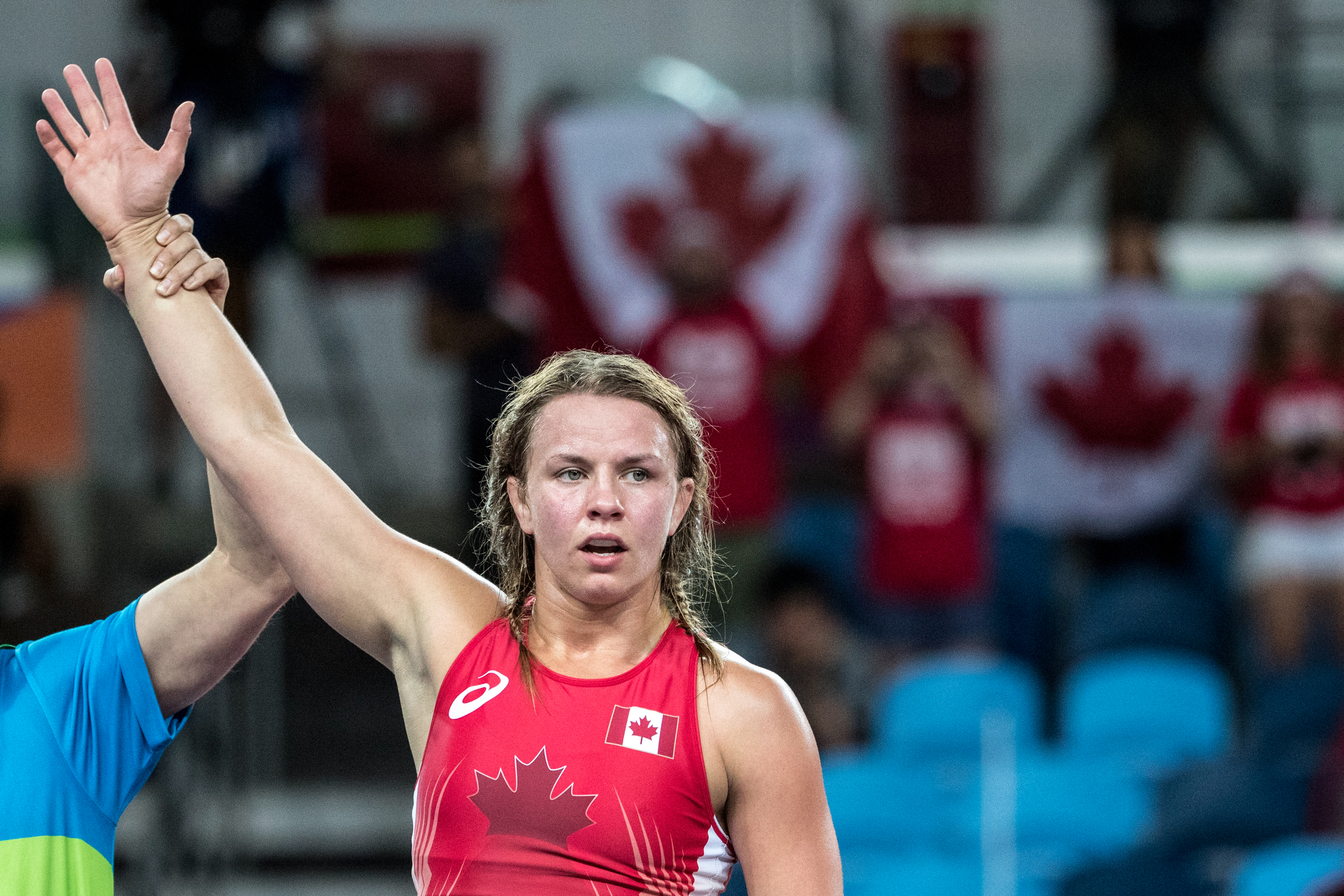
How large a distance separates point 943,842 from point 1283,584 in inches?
63.9

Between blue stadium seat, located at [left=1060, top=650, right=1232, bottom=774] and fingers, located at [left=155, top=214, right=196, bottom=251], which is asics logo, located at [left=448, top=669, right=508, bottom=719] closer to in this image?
fingers, located at [left=155, top=214, right=196, bottom=251]

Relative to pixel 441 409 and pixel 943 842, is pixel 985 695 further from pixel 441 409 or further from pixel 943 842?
pixel 441 409

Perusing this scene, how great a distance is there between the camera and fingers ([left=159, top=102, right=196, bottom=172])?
1683mm

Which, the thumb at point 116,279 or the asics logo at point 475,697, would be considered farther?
the thumb at point 116,279

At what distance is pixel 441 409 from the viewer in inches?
262

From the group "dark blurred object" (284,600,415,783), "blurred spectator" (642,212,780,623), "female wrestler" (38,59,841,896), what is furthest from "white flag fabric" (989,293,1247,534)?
"female wrestler" (38,59,841,896)

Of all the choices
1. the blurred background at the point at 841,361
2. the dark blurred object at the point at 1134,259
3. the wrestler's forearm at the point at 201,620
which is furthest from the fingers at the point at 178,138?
the dark blurred object at the point at 1134,259

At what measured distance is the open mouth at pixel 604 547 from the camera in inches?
61.9

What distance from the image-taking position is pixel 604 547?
157 cm

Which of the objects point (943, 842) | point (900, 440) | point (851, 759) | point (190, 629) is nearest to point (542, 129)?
point (900, 440)

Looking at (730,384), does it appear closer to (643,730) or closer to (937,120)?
(937,120)

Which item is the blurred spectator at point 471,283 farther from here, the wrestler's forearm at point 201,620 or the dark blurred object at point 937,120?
the wrestler's forearm at point 201,620

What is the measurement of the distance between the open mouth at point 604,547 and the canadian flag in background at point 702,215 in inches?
172

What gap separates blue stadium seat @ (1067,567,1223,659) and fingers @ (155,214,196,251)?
174 inches
